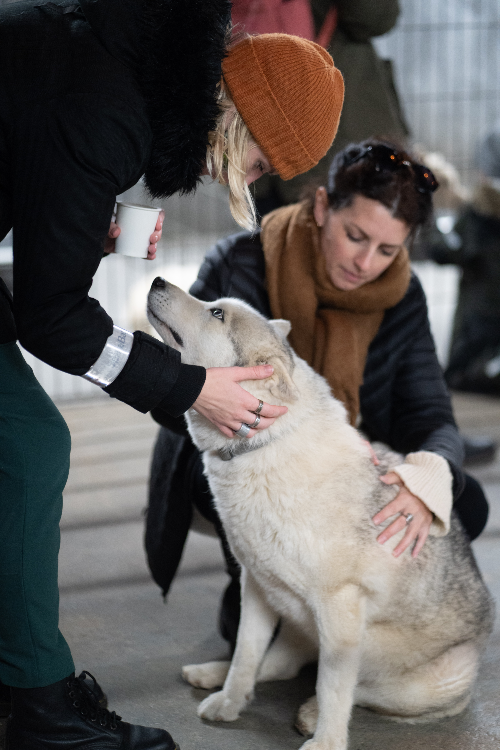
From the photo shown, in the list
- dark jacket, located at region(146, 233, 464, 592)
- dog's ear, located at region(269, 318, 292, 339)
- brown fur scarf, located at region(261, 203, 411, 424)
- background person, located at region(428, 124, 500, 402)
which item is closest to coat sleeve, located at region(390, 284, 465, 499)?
dark jacket, located at region(146, 233, 464, 592)

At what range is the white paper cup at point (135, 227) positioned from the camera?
5.74 ft

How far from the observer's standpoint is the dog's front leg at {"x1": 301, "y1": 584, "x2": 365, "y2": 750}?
1.75 meters

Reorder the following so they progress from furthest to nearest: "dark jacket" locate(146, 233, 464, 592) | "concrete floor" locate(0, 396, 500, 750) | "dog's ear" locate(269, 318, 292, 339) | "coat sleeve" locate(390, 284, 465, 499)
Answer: "dark jacket" locate(146, 233, 464, 592)
"coat sleeve" locate(390, 284, 465, 499)
"dog's ear" locate(269, 318, 292, 339)
"concrete floor" locate(0, 396, 500, 750)

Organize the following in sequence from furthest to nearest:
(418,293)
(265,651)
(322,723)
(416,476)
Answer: (418,293)
(265,651)
(416,476)
(322,723)

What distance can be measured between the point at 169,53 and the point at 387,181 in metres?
0.91

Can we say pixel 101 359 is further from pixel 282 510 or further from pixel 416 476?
pixel 416 476

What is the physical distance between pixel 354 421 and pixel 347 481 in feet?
1.63

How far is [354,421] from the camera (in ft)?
7.60

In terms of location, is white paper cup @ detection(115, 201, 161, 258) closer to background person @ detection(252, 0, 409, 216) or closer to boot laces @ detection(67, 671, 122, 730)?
boot laces @ detection(67, 671, 122, 730)

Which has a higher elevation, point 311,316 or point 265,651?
A: point 311,316

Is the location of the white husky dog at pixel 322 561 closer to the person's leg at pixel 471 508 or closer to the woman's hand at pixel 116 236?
the woman's hand at pixel 116 236

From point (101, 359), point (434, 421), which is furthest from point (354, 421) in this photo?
point (101, 359)

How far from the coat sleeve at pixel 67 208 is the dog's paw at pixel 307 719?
3.56ft

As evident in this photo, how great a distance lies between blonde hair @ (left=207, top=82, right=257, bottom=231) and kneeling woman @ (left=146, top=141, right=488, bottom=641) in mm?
594
